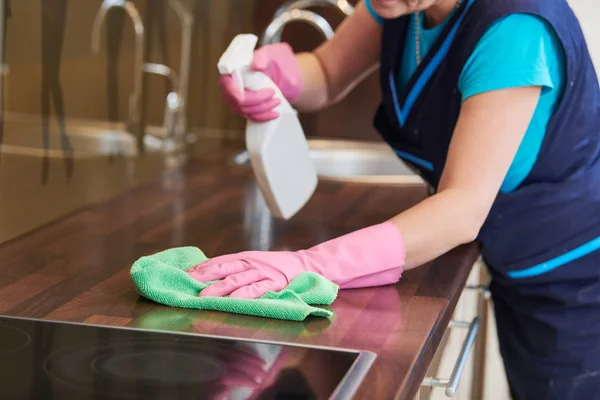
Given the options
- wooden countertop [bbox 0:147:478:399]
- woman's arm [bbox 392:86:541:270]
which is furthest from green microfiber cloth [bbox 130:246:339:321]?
woman's arm [bbox 392:86:541:270]

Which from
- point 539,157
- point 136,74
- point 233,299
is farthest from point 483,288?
point 136,74

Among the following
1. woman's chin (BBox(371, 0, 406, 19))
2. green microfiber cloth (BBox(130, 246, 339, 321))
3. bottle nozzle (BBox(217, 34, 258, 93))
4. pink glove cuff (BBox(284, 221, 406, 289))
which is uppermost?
woman's chin (BBox(371, 0, 406, 19))

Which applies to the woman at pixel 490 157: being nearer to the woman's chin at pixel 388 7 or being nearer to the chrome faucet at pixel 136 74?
the woman's chin at pixel 388 7

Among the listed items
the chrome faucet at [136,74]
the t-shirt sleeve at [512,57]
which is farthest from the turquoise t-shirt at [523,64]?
the chrome faucet at [136,74]

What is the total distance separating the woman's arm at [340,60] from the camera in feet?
5.62

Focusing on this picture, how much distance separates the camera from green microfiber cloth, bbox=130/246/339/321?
110cm

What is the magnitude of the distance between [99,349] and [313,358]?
22 cm

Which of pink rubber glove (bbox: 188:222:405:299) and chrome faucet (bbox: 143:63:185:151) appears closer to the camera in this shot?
pink rubber glove (bbox: 188:222:405:299)

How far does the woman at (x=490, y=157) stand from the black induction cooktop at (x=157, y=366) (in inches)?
5.6

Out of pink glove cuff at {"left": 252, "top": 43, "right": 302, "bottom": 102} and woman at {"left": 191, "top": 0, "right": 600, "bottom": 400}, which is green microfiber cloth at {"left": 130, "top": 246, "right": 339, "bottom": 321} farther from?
pink glove cuff at {"left": 252, "top": 43, "right": 302, "bottom": 102}

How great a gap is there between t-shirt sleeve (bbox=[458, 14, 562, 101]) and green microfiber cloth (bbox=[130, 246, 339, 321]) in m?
0.37

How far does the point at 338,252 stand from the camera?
3.98ft

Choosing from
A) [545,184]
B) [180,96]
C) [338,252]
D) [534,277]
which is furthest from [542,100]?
[180,96]

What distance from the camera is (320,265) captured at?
3.94 feet
